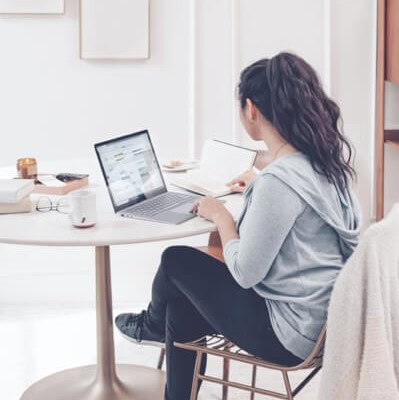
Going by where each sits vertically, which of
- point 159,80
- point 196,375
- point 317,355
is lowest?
point 196,375

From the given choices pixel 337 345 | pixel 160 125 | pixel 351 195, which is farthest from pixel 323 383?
pixel 160 125

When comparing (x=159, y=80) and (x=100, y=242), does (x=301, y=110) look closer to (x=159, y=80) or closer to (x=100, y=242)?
(x=100, y=242)

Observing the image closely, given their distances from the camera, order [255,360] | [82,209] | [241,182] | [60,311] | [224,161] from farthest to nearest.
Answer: [60,311] → [224,161] → [241,182] → [82,209] → [255,360]

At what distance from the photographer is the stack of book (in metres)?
2.19

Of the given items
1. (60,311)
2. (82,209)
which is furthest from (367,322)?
(60,311)

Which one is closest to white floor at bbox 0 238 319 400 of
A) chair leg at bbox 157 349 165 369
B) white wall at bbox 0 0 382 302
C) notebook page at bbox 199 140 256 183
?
white wall at bbox 0 0 382 302

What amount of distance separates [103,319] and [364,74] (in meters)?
1.83

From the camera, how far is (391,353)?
172 cm

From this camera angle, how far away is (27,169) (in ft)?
8.40

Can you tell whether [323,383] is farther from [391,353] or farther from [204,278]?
[204,278]

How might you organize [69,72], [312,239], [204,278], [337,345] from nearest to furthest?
[337,345] < [312,239] < [204,278] < [69,72]

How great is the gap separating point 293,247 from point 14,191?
0.79 metres

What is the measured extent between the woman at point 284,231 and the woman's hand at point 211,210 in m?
0.04

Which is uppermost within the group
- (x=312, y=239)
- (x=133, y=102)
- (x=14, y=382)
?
(x=133, y=102)
